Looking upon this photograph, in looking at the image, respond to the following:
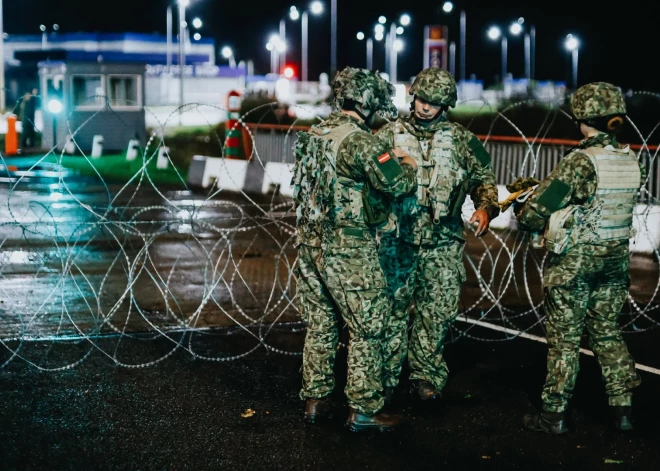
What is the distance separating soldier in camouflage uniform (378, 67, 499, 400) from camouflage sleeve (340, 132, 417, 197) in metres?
0.60

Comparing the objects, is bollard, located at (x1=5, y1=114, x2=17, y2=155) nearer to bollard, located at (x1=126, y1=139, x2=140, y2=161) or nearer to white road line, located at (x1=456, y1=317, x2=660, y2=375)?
bollard, located at (x1=126, y1=139, x2=140, y2=161)

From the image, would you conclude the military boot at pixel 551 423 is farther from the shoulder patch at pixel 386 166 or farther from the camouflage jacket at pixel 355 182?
the shoulder patch at pixel 386 166

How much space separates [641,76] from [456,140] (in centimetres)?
3215

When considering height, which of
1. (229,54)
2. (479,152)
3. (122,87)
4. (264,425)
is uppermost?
(229,54)

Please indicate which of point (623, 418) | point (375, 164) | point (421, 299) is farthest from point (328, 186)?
point (623, 418)

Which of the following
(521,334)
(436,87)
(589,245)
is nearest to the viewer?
(589,245)

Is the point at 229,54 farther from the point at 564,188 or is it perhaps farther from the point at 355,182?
the point at 564,188

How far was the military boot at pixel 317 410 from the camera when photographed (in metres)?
5.37

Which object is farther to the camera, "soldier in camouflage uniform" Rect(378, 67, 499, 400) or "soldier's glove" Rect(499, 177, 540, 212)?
"soldier in camouflage uniform" Rect(378, 67, 499, 400)

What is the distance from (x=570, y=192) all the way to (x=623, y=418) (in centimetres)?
133

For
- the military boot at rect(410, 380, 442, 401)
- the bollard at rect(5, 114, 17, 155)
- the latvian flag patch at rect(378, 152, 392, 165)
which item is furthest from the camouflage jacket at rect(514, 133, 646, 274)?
the bollard at rect(5, 114, 17, 155)

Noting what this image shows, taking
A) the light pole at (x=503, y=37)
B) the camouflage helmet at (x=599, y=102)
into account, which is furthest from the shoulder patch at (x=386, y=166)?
the light pole at (x=503, y=37)

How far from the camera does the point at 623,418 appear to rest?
529 cm

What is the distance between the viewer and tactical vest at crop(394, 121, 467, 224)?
18.7 feet
